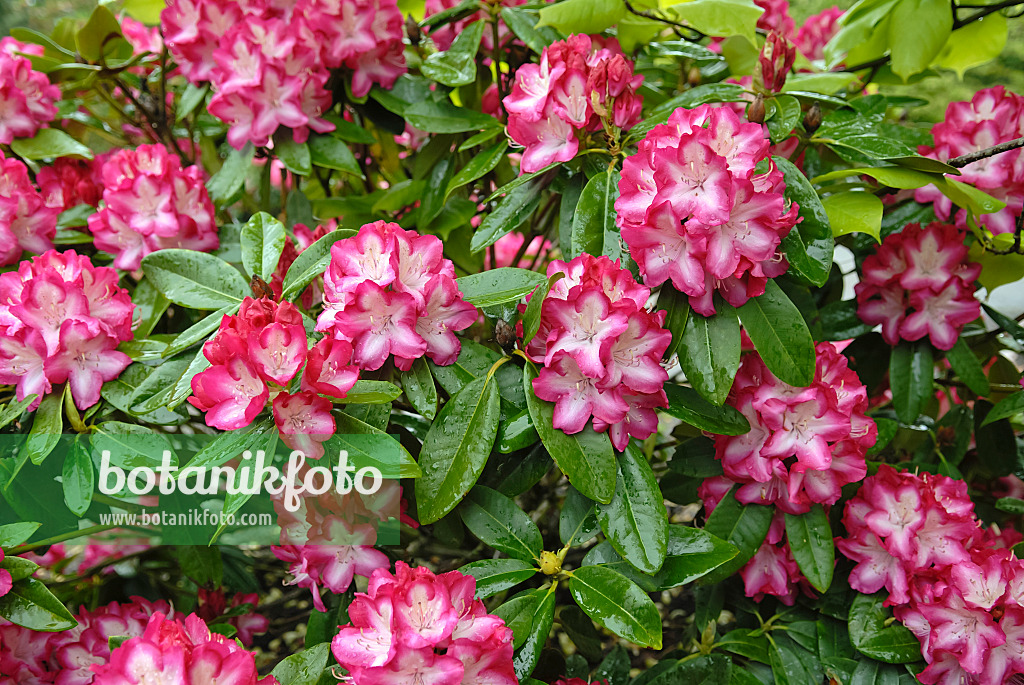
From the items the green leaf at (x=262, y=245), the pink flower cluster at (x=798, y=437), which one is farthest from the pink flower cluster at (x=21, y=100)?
the pink flower cluster at (x=798, y=437)

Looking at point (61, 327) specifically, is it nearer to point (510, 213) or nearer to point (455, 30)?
point (510, 213)

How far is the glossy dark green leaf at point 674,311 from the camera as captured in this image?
33.9 inches

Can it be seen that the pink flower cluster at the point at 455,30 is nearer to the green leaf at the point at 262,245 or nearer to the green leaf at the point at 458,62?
the green leaf at the point at 458,62

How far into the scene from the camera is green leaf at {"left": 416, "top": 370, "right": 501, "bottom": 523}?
0.80 meters

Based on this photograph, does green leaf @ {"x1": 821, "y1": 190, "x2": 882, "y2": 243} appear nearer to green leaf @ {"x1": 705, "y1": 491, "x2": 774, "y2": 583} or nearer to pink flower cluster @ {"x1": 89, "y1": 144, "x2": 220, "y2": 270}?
green leaf @ {"x1": 705, "y1": 491, "x2": 774, "y2": 583}

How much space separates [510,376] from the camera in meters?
0.87

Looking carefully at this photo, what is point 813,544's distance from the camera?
0.95m

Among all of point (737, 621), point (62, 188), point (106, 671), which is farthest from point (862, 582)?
point (62, 188)

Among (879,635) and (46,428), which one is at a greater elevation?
(46,428)

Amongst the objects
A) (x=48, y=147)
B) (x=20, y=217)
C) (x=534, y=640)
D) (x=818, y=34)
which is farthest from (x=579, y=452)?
(x=818, y=34)

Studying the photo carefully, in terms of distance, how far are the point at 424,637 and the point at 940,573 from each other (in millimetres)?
631

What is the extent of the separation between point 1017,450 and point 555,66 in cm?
101

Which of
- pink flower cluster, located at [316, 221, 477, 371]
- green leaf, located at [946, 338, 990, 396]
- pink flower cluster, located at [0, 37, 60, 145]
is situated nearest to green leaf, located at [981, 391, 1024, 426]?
green leaf, located at [946, 338, 990, 396]

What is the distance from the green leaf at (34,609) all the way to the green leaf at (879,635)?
2.94 feet
